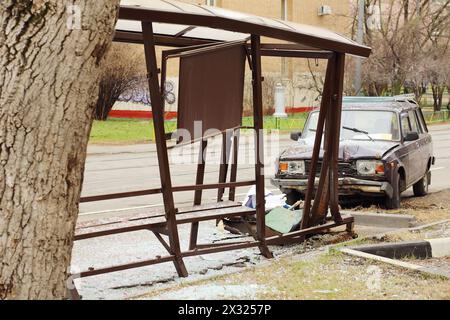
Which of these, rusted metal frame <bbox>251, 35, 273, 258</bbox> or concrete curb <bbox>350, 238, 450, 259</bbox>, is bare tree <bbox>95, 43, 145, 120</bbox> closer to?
rusted metal frame <bbox>251, 35, 273, 258</bbox>

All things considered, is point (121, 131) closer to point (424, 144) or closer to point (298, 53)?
point (424, 144)

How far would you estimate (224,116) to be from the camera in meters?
7.38

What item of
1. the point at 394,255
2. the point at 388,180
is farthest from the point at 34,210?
the point at 388,180

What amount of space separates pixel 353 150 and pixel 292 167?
0.94 metres

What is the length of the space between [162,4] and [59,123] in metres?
3.23

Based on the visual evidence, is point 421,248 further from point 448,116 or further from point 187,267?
point 448,116

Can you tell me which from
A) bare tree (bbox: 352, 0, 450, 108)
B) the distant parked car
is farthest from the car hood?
bare tree (bbox: 352, 0, 450, 108)

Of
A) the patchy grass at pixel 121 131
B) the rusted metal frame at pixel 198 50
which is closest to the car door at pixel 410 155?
the rusted metal frame at pixel 198 50

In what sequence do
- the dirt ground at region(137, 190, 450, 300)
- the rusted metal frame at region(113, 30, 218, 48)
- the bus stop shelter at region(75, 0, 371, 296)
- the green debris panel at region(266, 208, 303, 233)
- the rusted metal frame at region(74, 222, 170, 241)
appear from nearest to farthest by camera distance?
the dirt ground at region(137, 190, 450, 300) → the rusted metal frame at region(74, 222, 170, 241) → the bus stop shelter at region(75, 0, 371, 296) → the rusted metal frame at region(113, 30, 218, 48) → the green debris panel at region(266, 208, 303, 233)

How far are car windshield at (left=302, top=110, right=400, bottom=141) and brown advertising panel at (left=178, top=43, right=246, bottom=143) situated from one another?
4.36 metres

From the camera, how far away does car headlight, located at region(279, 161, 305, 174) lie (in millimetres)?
10641

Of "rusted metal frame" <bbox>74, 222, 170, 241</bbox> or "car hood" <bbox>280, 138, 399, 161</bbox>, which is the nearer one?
"rusted metal frame" <bbox>74, 222, 170, 241</bbox>

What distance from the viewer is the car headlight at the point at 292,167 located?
34.9 ft

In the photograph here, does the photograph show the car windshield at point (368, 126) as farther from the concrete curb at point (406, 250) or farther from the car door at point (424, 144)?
the concrete curb at point (406, 250)
